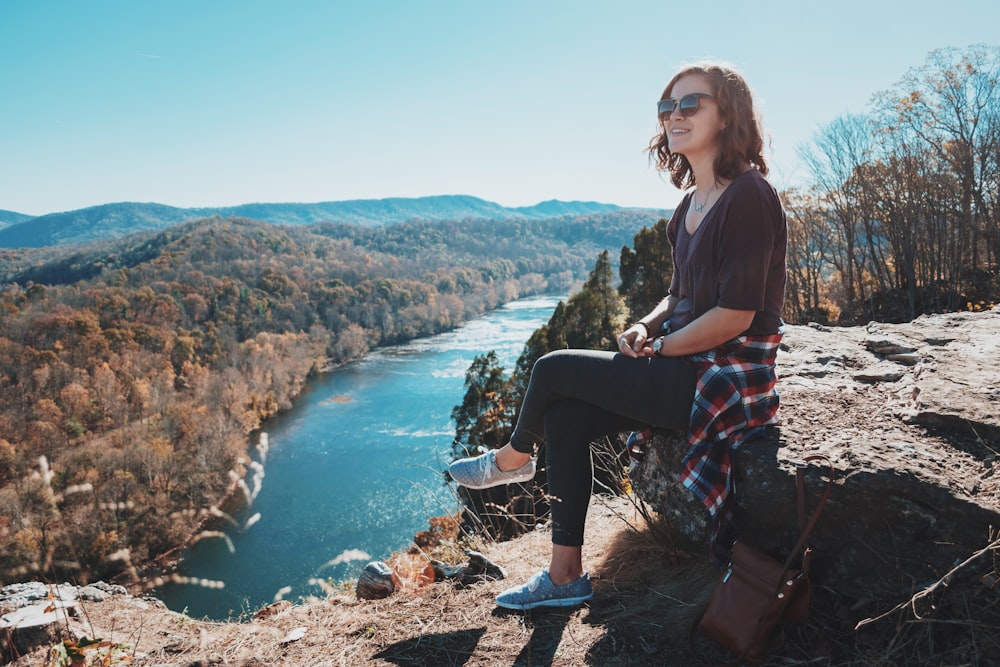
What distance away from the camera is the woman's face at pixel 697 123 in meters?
1.73

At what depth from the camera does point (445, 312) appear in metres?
56.2

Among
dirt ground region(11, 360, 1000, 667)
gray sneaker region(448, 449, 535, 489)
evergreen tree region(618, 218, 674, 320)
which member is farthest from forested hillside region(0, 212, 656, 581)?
evergreen tree region(618, 218, 674, 320)

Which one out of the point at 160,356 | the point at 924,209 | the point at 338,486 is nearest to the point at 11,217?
the point at 160,356

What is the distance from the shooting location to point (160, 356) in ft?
112

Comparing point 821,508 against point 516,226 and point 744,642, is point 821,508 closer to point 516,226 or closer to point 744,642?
point 744,642

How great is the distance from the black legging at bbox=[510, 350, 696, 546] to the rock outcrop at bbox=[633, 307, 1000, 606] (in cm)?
24

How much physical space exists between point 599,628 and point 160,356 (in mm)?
38101

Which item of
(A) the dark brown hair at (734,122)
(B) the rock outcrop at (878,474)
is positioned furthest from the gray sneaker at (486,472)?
(A) the dark brown hair at (734,122)

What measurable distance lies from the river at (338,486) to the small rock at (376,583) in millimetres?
4433

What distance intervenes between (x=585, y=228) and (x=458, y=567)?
12808cm

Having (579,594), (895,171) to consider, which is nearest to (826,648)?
(579,594)

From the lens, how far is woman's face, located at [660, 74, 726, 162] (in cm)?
173

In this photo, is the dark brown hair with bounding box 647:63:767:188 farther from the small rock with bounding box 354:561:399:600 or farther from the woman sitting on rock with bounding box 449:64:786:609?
the small rock with bounding box 354:561:399:600

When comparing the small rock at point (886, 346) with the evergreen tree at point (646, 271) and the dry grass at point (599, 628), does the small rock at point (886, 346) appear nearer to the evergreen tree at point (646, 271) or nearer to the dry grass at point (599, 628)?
the dry grass at point (599, 628)
